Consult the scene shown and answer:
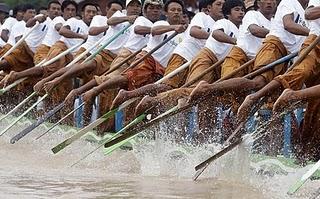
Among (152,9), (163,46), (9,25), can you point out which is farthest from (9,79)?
(9,25)

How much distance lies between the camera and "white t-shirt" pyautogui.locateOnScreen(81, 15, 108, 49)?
12531 millimetres

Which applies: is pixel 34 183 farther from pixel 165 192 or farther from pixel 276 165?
pixel 276 165

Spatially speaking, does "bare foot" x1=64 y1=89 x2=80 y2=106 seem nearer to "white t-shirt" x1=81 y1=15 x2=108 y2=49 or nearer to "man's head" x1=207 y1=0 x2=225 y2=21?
"white t-shirt" x1=81 y1=15 x2=108 y2=49

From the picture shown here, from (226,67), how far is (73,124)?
3.67 meters

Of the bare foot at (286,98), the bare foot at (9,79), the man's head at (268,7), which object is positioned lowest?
the bare foot at (9,79)

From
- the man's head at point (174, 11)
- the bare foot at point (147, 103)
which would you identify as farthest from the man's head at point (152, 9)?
the bare foot at point (147, 103)

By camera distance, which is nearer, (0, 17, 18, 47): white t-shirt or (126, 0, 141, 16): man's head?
(126, 0, 141, 16): man's head

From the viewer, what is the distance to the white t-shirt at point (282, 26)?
9031 millimetres

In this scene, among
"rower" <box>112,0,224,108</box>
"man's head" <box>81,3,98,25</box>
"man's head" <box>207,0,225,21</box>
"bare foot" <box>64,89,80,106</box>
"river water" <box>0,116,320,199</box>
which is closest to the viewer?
"river water" <box>0,116,320,199</box>

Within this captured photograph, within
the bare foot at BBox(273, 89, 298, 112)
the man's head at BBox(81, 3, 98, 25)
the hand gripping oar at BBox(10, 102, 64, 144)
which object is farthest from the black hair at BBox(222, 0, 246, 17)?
the man's head at BBox(81, 3, 98, 25)

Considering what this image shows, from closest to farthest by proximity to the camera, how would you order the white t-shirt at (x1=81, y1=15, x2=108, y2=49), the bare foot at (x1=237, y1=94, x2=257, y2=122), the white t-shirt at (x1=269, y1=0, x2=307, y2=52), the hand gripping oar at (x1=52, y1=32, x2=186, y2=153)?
1. the bare foot at (x1=237, y1=94, x2=257, y2=122)
2. the white t-shirt at (x1=269, y1=0, x2=307, y2=52)
3. the hand gripping oar at (x1=52, y1=32, x2=186, y2=153)
4. the white t-shirt at (x1=81, y1=15, x2=108, y2=49)

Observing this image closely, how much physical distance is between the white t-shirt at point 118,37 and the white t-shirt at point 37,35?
2.53 meters

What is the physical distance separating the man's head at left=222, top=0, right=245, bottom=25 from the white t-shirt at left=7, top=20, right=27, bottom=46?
17.8ft

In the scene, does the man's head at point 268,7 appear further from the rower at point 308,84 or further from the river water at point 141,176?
the river water at point 141,176
